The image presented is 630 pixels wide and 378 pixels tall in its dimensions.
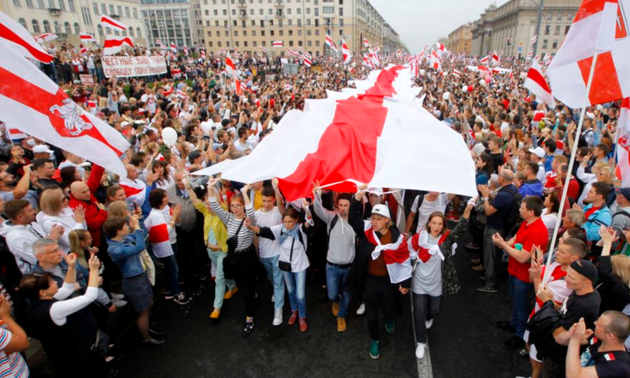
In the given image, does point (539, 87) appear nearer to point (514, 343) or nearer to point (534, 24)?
point (514, 343)

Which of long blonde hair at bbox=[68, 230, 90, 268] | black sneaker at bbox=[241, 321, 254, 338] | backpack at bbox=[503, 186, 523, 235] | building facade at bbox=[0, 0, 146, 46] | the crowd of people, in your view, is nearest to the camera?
the crowd of people

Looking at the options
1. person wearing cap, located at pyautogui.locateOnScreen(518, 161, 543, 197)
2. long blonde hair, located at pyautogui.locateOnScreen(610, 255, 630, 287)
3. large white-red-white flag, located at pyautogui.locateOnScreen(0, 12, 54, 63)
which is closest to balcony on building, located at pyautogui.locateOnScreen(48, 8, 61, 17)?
large white-red-white flag, located at pyautogui.locateOnScreen(0, 12, 54, 63)

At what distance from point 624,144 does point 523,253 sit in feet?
5.47

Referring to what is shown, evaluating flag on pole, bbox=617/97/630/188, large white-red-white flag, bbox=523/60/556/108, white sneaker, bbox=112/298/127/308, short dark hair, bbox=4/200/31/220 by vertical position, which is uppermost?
large white-red-white flag, bbox=523/60/556/108

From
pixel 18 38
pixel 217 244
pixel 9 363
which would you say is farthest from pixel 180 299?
pixel 18 38

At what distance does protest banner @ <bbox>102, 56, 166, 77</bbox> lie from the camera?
534 inches

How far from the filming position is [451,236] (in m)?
4.12

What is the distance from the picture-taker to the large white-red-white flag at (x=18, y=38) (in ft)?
13.4

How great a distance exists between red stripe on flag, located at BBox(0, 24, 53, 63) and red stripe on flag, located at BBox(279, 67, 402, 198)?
3.70 m

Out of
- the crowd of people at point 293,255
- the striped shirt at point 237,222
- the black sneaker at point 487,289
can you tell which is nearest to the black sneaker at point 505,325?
the crowd of people at point 293,255

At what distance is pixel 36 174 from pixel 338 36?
3659 inches

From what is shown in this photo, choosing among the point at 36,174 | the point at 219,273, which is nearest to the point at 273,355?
the point at 219,273

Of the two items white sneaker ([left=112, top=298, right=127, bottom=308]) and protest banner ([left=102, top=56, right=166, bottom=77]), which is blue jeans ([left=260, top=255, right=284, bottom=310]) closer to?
white sneaker ([left=112, top=298, right=127, bottom=308])

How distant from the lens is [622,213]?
3.82 m
